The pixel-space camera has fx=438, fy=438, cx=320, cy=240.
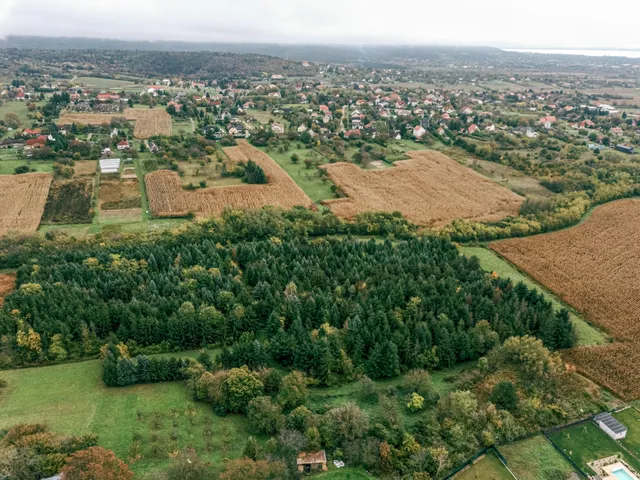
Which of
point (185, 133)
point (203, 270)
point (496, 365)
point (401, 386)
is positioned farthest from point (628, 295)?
point (185, 133)

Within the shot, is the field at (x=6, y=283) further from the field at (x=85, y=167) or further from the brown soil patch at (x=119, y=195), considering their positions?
the field at (x=85, y=167)

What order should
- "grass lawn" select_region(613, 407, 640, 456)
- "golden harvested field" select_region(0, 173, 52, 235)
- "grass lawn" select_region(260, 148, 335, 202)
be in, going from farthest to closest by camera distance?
"grass lawn" select_region(260, 148, 335, 202)
"golden harvested field" select_region(0, 173, 52, 235)
"grass lawn" select_region(613, 407, 640, 456)

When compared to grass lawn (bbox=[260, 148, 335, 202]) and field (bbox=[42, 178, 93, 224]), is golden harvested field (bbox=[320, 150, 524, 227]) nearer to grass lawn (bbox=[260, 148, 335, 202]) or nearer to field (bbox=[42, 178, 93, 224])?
grass lawn (bbox=[260, 148, 335, 202])

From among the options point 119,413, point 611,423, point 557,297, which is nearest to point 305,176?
point 557,297

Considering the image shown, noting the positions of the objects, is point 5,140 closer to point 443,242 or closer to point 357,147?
point 357,147

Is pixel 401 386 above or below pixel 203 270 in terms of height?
below

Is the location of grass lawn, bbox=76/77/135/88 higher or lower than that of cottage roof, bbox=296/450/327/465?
higher

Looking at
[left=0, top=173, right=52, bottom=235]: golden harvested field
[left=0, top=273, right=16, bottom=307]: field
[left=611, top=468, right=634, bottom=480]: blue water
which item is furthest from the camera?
[left=0, top=173, right=52, bottom=235]: golden harvested field

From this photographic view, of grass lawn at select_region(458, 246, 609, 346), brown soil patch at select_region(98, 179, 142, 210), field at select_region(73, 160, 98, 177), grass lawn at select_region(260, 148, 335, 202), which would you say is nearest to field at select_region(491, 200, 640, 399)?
grass lawn at select_region(458, 246, 609, 346)
